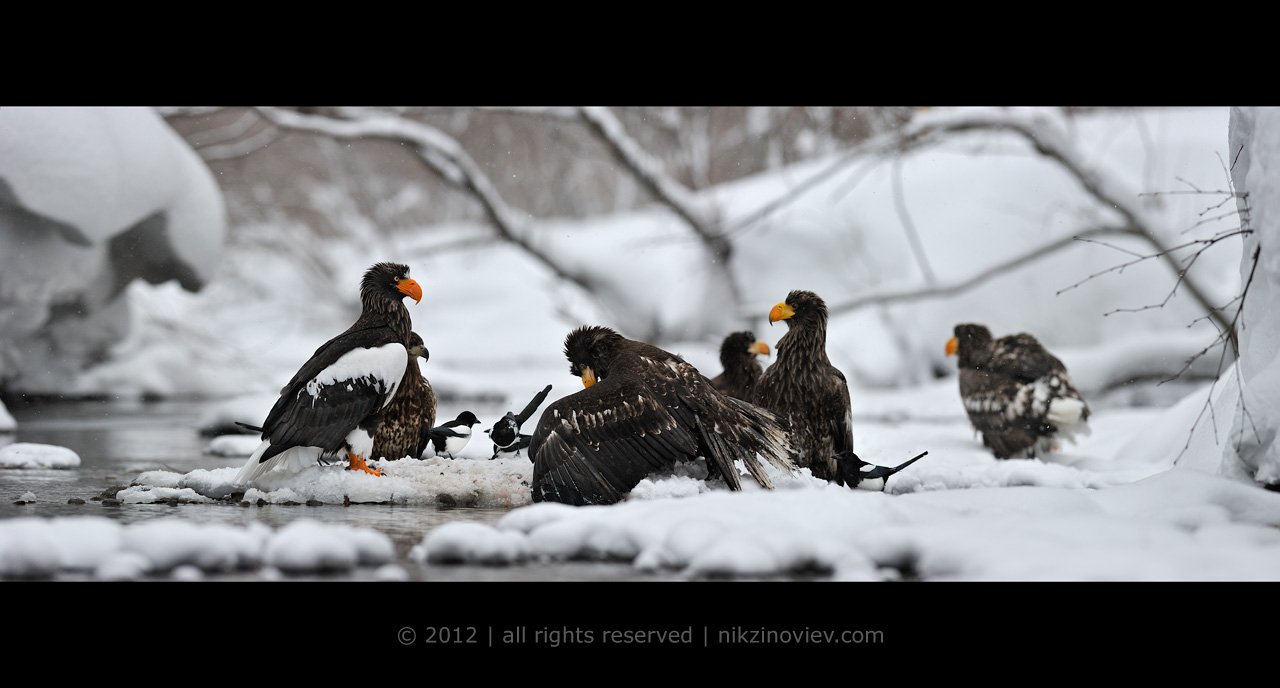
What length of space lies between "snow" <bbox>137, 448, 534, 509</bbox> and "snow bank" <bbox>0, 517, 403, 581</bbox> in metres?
1.12

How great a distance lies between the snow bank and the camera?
8.18 ft

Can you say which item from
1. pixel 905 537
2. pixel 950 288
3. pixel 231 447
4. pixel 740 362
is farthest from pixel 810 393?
pixel 950 288

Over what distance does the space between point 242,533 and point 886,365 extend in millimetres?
8523

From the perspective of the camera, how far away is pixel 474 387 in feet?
32.8

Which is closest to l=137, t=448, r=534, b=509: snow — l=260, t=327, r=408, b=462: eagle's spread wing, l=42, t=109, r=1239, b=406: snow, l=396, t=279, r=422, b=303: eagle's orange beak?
l=260, t=327, r=408, b=462: eagle's spread wing

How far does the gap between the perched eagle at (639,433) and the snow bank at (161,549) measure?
3.24 feet

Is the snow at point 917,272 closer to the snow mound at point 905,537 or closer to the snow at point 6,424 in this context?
the snow at point 6,424

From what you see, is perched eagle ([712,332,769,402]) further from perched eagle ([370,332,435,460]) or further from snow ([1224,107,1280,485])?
snow ([1224,107,1280,485])

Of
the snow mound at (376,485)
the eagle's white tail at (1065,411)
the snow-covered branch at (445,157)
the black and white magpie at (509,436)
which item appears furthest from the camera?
the snow-covered branch at (445,157)

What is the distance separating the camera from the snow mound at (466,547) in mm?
2672

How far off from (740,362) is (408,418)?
1637mm

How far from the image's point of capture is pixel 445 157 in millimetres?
10391

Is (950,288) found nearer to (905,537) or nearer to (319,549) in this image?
(905,537)

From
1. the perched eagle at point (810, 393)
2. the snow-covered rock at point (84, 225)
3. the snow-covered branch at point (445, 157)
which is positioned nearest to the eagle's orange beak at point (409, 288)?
the perched eagle at point (810, 393)
